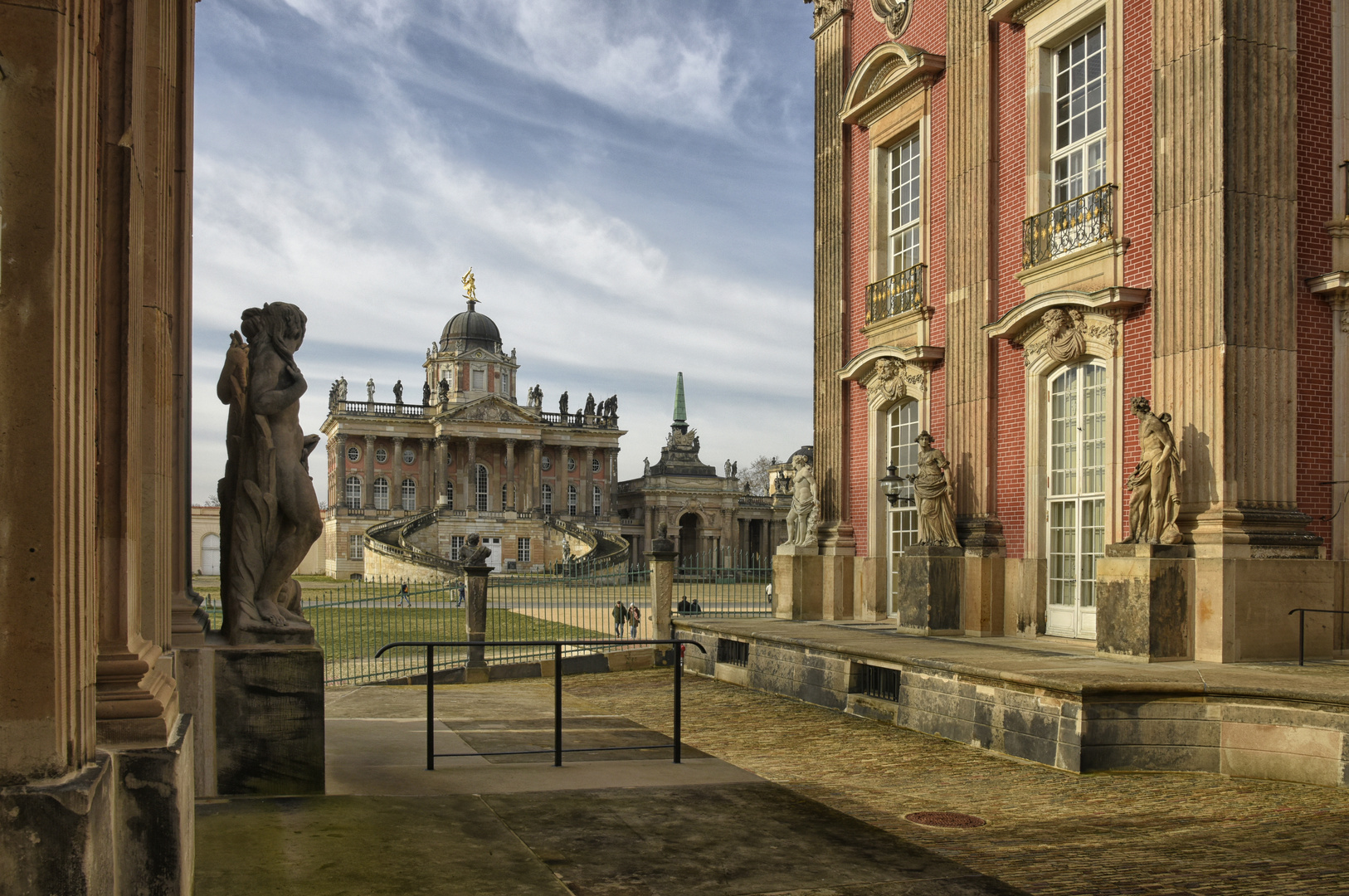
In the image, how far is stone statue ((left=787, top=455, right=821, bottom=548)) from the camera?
2067 cm

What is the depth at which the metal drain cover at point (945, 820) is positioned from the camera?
779cm

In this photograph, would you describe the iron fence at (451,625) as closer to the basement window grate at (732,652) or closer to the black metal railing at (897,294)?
the basement window grate at (732,652)

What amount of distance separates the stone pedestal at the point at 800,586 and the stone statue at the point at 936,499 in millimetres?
3919

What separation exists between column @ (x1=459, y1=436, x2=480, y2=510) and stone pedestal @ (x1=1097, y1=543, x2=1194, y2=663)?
79.9 metres

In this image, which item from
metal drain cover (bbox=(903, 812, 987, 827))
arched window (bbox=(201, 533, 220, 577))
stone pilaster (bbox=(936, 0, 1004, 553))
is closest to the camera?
metal drain cover (bbox=(903, 812, 987, 827))

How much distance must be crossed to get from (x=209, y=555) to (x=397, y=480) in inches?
601

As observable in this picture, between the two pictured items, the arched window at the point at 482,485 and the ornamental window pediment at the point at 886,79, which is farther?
the arched window at the point at 482,485

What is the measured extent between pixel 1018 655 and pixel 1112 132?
6.26m

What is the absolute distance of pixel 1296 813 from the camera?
820 cm

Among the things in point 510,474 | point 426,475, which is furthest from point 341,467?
point 510,474

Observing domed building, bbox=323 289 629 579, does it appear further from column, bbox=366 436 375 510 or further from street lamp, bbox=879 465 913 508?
street lamp, bbox=879 465 913 508

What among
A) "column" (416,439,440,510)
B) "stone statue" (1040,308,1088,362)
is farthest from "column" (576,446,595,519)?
"stone statue" (1040,308,1088,362)

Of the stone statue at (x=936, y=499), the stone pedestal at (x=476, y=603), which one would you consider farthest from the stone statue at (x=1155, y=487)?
the stone pedestal at (x=476, y=603)

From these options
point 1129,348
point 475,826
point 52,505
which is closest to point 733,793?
point 475,826
